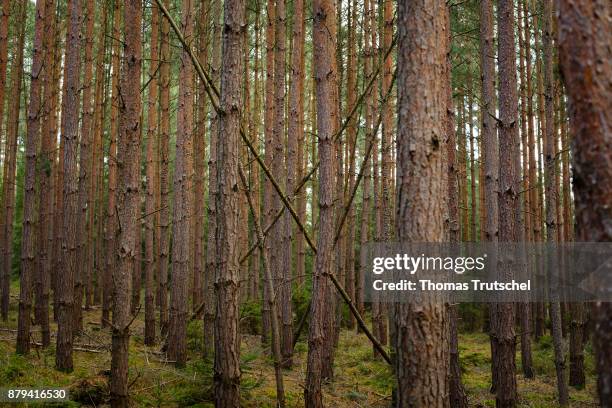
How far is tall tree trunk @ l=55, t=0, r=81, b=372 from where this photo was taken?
6.24m

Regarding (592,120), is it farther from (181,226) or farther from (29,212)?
(29,212)

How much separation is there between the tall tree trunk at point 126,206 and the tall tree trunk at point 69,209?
7.36 ft

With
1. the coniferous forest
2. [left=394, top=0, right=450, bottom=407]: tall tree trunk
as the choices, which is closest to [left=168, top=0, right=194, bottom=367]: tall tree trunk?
the coniferous forest

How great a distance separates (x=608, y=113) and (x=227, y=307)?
9.49ft

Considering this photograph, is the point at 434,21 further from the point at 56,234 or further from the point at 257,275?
the point at 257,275

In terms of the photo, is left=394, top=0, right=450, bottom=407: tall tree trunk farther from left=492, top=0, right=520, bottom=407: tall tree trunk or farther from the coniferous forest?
left=492, top=0, right=520, bottom=407: tall tree trunk

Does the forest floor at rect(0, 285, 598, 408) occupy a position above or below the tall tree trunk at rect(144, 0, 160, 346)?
below

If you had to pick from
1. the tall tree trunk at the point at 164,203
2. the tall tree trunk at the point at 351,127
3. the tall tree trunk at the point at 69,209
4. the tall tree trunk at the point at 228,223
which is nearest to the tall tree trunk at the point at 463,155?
the tall tree trunk at the point at 351,127

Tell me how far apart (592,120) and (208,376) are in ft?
16.8

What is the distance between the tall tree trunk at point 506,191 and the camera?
5.79 m

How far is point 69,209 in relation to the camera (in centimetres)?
653

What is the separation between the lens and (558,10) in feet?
8.60

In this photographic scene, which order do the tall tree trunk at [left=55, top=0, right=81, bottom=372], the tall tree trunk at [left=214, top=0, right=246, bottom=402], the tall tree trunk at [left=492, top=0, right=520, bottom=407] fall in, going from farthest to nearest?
the tall tree trunk at [left=55, top=0, right=81, bottom=372] < the tall tree trunk at [left=492, top=0, right=520, bottom=407] < the tall tree trunk at [left=214, top=0, right=246, bottom=402]

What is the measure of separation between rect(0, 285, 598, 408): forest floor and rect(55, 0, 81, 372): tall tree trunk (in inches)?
9.8
